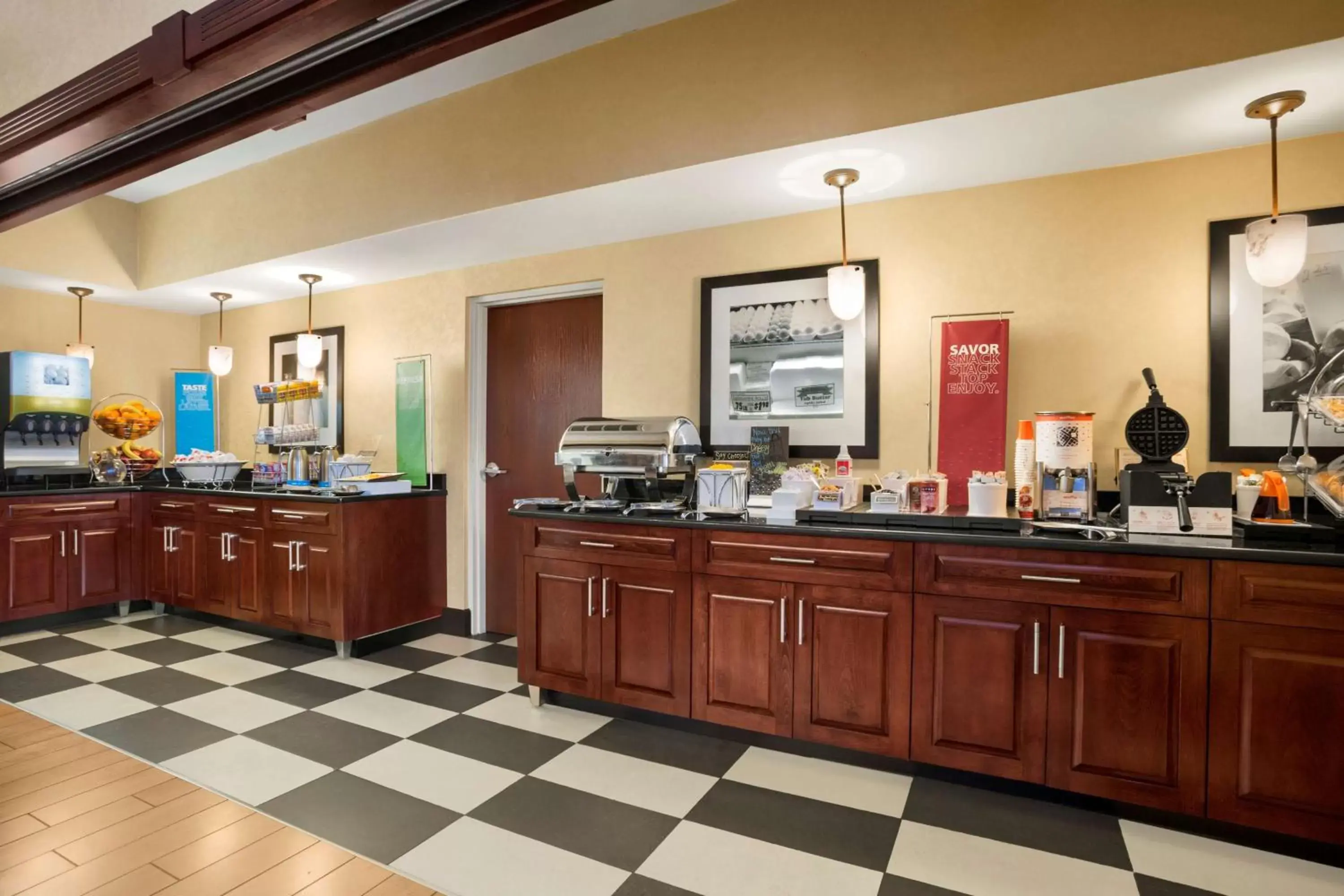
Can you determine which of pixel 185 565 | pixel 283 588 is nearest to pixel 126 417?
pixel 185 565

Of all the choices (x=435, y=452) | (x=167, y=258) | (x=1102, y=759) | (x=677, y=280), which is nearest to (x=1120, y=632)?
(x=1102, y=759)

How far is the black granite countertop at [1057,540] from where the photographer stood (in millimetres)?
2008

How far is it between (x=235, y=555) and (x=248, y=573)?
0.61 feet

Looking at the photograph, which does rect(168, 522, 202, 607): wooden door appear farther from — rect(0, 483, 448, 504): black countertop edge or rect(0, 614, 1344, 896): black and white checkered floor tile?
rect(0, 614, 1344, 896): black and white checkered floor tile

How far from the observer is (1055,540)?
2.24 metres

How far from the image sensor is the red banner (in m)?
2.89

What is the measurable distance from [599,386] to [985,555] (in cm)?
245

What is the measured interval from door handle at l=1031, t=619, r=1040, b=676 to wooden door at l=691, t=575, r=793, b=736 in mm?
834

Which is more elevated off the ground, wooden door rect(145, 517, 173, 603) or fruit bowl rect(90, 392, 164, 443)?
fruit bowl rect(90, 392, 164, 443)

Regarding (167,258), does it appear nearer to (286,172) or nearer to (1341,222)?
(286,172)

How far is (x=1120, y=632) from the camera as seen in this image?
2193 millimetres

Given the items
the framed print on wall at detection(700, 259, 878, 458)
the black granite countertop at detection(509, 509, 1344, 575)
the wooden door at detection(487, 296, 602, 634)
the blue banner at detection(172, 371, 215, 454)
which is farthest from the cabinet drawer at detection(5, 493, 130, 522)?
the framed print on wall at detection(700, 259, 878, 458)

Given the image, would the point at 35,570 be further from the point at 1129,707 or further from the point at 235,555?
the point at 1129,707

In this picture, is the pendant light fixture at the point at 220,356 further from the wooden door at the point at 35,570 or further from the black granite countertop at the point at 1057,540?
the black granite countertop at the point at 1057,540
